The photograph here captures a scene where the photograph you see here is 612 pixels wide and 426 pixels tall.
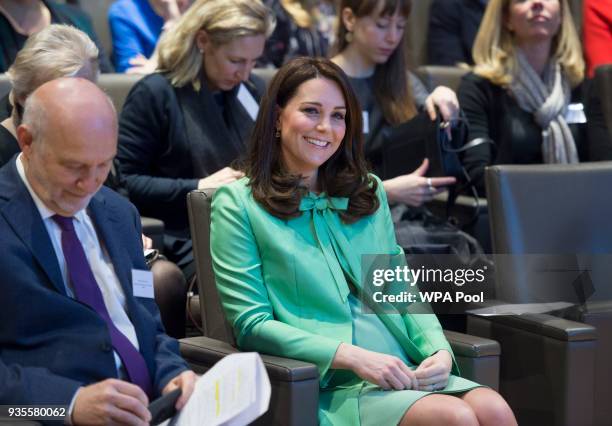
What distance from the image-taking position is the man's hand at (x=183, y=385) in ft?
7.02

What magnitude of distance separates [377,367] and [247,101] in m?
1.53

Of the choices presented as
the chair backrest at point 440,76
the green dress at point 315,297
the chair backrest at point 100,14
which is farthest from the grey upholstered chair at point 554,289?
the chair backrest at point 100,14

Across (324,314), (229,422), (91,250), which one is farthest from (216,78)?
(229,422)

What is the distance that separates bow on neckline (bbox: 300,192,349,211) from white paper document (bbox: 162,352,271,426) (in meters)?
0.76

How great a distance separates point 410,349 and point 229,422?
89 cm

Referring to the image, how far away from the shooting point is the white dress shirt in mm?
2164

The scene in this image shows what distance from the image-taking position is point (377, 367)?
2.56 metres

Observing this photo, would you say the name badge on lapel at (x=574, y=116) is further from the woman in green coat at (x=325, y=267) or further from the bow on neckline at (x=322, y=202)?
the bow on neckline at (x=322, y=202)

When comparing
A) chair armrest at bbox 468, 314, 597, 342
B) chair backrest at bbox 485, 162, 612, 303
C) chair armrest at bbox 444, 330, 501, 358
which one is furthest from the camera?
chair backrest at bbox 485, 162, 612, 303

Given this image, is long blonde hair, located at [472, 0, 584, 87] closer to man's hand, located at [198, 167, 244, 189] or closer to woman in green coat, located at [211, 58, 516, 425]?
man's hand, located at [198, 167, 244, 189]

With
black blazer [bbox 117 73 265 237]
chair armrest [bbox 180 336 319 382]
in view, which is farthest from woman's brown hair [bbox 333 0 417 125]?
chair armrest [bbox 180 336 319 382]

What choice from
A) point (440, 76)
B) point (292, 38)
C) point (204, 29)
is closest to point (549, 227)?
point (204, 29)

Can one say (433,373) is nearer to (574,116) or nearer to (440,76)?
(574,116)

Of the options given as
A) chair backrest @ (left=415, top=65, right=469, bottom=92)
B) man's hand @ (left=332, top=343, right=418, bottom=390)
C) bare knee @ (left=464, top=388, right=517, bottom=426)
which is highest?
chair backrest @ (left=415, top=65, right=469, bottom=92)
